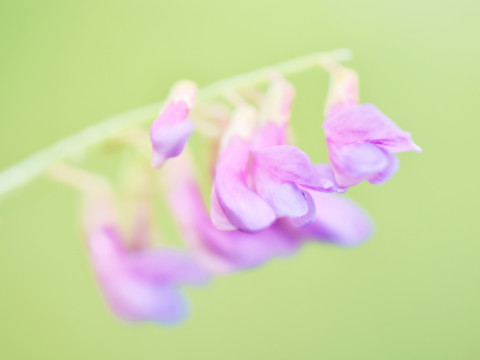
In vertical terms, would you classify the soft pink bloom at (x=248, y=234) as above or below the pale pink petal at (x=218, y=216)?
above

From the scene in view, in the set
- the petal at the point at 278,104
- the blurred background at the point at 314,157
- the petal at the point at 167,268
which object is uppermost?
the blurred background at the point at 314,157

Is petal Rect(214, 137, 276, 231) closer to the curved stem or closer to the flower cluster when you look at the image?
the flower cluster

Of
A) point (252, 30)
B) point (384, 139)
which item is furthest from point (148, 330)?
point (384, 139)

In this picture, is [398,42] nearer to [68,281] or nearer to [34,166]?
[68,281]

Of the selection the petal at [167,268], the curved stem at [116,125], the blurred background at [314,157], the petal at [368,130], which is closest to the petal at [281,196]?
the petal at [368,130]

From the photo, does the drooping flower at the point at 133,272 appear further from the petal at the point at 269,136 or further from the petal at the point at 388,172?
the petal at the point at 388,172

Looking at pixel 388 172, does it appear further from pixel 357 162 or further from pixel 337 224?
pixel 337 224

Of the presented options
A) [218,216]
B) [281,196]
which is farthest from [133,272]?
[281,196]

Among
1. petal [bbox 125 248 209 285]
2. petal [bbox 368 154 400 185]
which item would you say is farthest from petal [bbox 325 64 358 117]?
petal [bbox 125 248 209 285]
